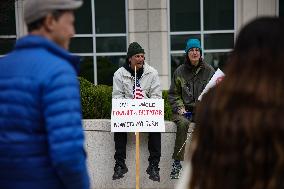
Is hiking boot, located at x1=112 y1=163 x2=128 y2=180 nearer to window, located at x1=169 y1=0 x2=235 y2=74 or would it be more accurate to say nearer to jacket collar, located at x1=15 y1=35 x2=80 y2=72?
jacket collar, located at x1=15 y1=35 x2=80 y2=72

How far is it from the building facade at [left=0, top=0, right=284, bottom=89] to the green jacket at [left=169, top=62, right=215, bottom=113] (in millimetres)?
4623

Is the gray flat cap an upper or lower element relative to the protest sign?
upper

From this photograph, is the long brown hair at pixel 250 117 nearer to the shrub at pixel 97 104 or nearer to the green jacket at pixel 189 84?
the green jacket at pixel 189 84

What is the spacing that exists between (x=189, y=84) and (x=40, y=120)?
4471 millimetres

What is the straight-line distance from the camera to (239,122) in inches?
64.8

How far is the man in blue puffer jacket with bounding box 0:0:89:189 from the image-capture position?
7.72ft

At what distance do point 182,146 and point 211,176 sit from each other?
5.04m

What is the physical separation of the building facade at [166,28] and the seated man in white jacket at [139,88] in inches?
183

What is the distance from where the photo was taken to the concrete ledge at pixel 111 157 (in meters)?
6.97

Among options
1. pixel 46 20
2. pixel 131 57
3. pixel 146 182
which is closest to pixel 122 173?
pixel 146 182

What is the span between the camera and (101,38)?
11.7m

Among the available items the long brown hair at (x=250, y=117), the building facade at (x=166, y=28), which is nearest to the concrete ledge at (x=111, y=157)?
the building facade at (x=166, y=28)

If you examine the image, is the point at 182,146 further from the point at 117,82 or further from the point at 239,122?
the point at 239,122

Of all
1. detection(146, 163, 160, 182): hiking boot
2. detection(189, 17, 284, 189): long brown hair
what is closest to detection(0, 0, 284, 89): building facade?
detection(146, 163, 160, 182): hiking boot
